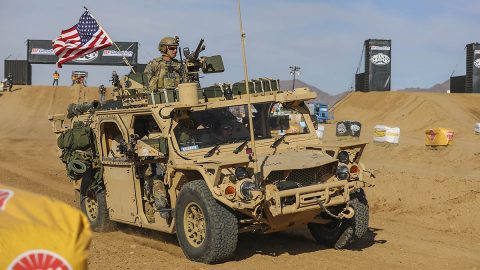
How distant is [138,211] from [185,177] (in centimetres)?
134

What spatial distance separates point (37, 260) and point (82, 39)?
10.3m

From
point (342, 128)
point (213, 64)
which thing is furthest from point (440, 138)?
point (213, 64)

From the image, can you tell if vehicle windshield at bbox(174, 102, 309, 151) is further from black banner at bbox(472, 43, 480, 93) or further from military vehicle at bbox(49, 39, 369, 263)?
black banner at bbox(472, 43, 480, 93)

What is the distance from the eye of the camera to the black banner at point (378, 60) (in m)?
33.0

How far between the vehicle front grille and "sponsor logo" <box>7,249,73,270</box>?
4500 mm

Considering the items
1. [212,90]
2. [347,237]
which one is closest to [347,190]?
[347,237]

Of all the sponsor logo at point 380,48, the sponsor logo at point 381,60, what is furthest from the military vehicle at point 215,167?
the sponsor logo at point 381,60

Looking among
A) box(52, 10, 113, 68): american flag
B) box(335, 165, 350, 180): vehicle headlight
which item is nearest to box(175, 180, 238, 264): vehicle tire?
box(335, 165, 350, 180): vehicle headlight

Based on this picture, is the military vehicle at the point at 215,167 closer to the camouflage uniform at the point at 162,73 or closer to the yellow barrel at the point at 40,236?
the camouflage uniform at the point at 162,73

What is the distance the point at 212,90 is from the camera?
8453 millimetres

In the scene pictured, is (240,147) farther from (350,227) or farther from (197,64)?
(197,64)

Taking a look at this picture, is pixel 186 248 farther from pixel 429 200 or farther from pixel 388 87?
pixel 388 87

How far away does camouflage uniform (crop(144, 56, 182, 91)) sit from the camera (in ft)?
32.3

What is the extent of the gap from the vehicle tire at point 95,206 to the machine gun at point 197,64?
215 cm
